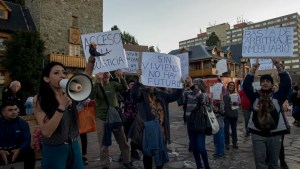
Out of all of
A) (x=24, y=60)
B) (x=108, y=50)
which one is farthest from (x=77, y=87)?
(x=24, y=60)

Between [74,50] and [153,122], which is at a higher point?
[74,50]

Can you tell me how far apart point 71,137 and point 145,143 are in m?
1.82

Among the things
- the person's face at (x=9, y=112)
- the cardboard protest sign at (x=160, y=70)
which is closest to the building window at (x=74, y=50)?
the person's face at (x=9, y=112)

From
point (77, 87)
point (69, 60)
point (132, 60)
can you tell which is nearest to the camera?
point (77, 87)

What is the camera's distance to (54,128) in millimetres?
2455

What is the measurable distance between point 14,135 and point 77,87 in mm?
2806

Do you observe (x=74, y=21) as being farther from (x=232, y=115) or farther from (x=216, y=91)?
(x=232, y=115)

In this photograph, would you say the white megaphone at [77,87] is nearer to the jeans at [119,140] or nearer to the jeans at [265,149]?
the jeans at [265,149]

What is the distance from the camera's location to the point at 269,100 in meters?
3.94

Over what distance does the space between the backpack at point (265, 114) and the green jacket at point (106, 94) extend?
9.01ft

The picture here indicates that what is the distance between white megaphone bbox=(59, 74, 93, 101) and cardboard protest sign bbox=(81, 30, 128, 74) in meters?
2.68

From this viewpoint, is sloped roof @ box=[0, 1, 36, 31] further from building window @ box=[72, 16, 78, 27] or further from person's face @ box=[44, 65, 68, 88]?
person's face @ box=[44, 65, 68, 88]

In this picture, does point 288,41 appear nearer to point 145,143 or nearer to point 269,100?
point 269,100

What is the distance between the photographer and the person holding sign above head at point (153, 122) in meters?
4.34
